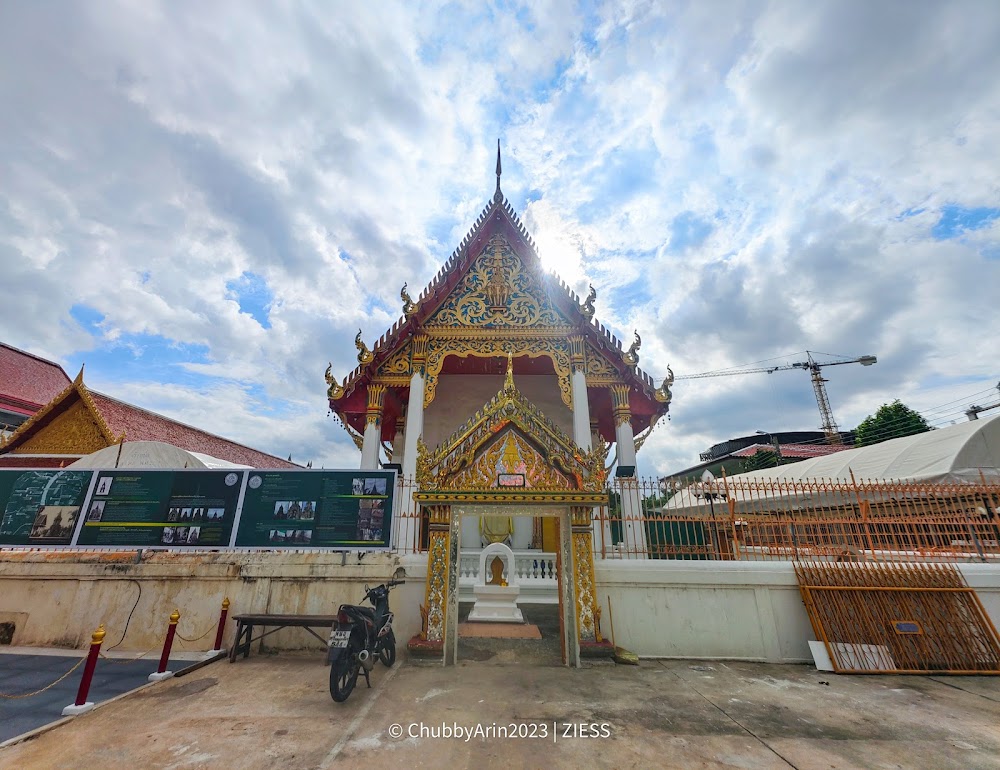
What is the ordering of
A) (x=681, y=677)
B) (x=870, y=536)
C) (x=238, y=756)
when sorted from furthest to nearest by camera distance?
1. (x=870, y=536)
2. (x=681, y=677)
3. (x=238, y=756)

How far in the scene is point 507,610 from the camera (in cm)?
703

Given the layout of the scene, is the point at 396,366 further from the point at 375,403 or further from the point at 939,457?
the point at 939,457

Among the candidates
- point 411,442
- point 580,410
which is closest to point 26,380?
point 411,442

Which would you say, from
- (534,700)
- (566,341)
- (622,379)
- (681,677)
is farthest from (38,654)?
(622,379)

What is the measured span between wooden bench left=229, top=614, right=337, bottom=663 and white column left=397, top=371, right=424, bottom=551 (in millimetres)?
2291

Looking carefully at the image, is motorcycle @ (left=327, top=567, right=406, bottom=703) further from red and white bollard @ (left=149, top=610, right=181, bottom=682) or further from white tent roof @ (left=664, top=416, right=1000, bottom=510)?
white tent roof @ (left=664, top=416, right=1000, bottom=510)

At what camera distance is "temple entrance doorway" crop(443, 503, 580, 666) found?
16.9 feet

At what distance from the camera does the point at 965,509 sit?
7.05m

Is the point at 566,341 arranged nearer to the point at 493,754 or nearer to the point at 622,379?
the point at 622,379

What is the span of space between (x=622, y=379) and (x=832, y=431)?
62164 mm

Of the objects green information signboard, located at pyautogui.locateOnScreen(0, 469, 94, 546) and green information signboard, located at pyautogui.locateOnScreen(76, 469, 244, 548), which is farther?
green information signboard, located at pyautogui.locateOnScreen(0, 469, 94, 546)

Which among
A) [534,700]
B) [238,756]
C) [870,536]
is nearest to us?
[238,756]

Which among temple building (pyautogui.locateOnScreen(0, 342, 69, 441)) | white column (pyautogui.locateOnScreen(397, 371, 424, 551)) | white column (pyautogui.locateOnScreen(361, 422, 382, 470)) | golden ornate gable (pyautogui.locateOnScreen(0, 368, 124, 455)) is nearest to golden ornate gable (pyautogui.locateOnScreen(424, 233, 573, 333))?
white column (pyautogui.locateOnScreen(397, 371, 424, 551))

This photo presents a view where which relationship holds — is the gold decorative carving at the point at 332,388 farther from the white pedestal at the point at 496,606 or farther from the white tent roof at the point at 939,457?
the white tent roof at the point at 939,457
